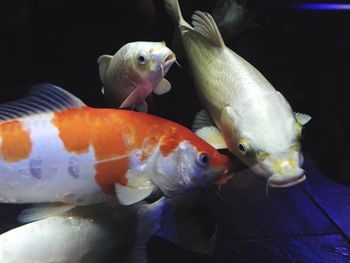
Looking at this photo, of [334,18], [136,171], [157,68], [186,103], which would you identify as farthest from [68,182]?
[334,18]

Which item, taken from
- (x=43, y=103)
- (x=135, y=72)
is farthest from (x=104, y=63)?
(x=43, y=103)

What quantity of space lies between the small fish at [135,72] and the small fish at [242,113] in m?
0.23

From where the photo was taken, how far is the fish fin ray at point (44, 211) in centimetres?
148

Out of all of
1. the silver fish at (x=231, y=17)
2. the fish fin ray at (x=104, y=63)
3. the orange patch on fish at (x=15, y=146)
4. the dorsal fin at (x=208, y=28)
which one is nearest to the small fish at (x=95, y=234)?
the orange patch on fish at (x=15, y=146)

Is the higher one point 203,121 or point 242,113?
point 242,113

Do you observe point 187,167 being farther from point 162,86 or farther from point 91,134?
point 162,86

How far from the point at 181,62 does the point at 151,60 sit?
2.72 feet

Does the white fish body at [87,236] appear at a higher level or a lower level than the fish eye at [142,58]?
lower

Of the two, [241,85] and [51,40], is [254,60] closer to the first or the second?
[241,85]

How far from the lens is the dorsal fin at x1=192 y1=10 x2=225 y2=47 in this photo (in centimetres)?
191

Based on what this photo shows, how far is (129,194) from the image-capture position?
139cm

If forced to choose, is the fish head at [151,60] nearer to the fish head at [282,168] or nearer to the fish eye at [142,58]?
the fish eye at [142,58]

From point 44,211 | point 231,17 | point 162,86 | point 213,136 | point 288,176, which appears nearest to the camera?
point 288,176

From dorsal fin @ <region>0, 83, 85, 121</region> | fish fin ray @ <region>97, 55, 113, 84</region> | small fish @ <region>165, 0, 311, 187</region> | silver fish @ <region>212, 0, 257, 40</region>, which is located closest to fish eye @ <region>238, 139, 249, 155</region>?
small fish @ <region>165, 0, 311, 187</region>
